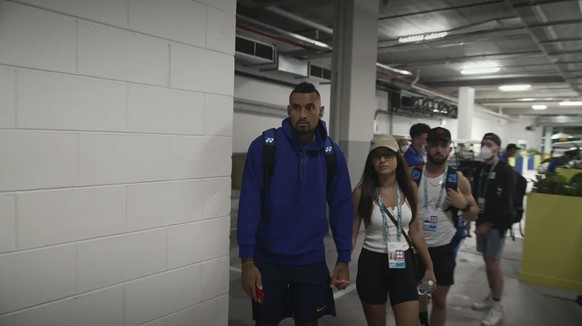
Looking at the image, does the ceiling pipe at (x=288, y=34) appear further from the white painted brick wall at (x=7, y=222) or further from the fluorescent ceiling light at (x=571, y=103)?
the fluorescent ceiling light at (x=571, y=103)

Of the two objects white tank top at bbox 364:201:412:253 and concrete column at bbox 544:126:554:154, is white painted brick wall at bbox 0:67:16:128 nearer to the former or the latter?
white tank top at bbox 364:201:412:253

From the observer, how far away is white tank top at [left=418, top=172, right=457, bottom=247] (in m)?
2.32

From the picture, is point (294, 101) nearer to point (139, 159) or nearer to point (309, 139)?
point (309, 139)

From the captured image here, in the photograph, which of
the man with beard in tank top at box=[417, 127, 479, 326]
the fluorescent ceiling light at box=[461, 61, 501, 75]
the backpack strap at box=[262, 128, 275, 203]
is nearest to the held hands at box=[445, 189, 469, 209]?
the man with beard in tank top at box=[417, 127, 479, 326]

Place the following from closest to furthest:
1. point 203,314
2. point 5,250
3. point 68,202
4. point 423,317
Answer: point 5,250
point 68,202
point 203,314
point 423,317

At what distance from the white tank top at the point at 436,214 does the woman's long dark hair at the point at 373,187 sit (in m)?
0.36

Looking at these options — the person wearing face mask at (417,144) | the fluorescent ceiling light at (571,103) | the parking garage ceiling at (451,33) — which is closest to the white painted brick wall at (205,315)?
the person wearing face mask at (417,144)

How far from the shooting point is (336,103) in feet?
16.8

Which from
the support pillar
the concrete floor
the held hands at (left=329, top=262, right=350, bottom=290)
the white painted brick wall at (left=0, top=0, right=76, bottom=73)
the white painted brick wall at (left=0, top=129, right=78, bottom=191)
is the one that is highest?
the support pillar

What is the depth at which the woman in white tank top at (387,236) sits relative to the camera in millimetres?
1897

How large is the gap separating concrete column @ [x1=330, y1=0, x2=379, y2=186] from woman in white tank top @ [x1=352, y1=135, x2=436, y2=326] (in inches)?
119

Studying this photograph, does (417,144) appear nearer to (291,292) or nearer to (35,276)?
(291,292)

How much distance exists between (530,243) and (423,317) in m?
2.26

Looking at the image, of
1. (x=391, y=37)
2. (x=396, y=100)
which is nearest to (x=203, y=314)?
(x=391, y=37)
